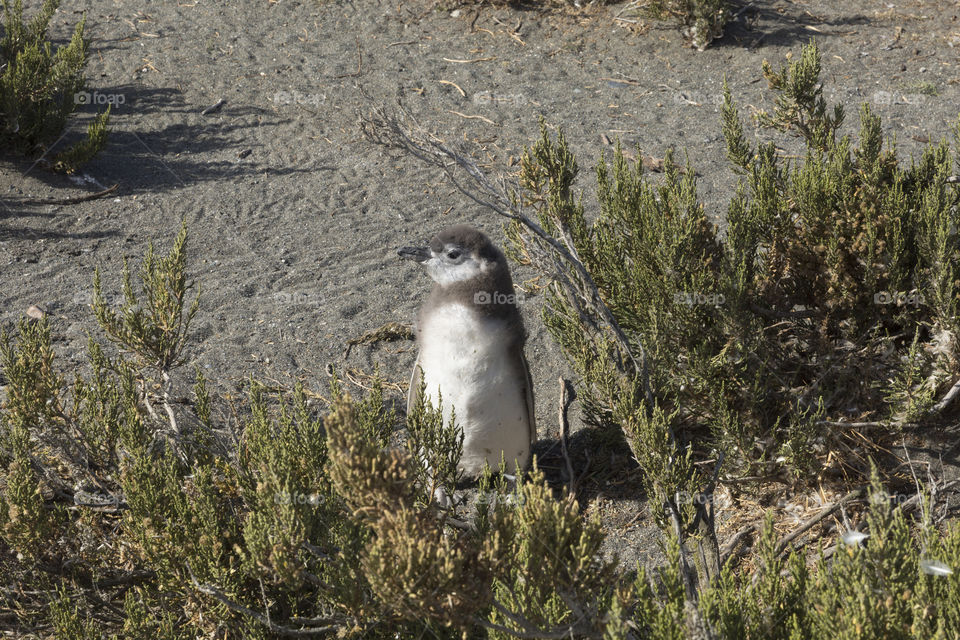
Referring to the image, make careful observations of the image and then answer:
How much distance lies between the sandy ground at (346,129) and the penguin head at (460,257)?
0.67 meters

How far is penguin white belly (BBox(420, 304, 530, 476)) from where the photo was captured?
4441 millimetres

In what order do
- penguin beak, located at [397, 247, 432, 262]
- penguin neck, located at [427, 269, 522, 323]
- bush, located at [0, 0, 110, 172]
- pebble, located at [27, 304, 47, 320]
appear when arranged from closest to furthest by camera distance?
penguin neck, located at [427, 269, 522, 323] → penguin beak, located at [397, 247, 432, 262] → pebble, located at [27, 304, 47, 320] → bush, located at [0, 0, 110, 172]

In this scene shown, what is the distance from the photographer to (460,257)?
457 cm

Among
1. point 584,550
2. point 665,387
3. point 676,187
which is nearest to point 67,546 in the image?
point 584,550

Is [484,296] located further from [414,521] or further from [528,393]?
[414,521]

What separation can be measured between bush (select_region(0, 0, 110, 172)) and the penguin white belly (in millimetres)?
4397

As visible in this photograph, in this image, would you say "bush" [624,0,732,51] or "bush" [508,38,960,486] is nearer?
"bush" [508,38,960,486]

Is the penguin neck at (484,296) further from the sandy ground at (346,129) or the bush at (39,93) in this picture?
the bush at (39,93)

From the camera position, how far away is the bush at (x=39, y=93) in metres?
7.32

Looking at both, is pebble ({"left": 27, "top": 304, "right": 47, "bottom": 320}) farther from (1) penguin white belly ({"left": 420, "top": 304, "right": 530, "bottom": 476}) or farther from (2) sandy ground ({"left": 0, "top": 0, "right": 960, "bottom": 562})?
(1) penguin white belly ({"left": 420, "top": 304, "right": 530, "bottom": 476})

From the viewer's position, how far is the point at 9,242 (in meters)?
6.71

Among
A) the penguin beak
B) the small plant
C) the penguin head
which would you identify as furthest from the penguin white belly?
the small plant

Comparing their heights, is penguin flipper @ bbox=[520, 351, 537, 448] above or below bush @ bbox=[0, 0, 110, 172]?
below

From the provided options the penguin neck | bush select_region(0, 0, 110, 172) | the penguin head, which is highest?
bush select_region(0, 0, 110, 172)
